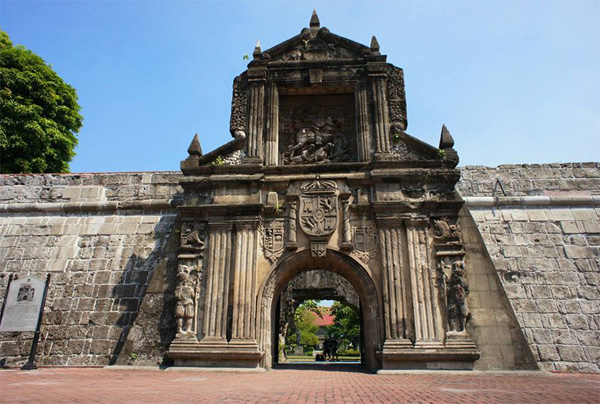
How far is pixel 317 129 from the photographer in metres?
12.1

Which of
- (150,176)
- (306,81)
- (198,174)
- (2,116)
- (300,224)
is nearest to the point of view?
(300,224)

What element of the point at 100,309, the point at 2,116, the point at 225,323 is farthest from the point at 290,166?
the point at 2,116

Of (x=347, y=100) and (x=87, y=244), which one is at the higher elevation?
(x=347, y=100)

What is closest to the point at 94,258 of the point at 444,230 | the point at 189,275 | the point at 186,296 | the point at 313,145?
the point at 189,275

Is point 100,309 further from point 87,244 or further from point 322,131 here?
point 322,131

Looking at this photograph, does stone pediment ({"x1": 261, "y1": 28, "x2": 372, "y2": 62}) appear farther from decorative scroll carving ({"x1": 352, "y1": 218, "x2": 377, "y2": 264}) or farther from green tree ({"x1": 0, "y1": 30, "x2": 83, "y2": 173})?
green tree ({"x1": 0, "y1": 30, "x2": 83, "y2": 173})

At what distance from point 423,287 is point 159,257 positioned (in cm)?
740

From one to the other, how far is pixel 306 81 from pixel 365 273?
5.85 meters

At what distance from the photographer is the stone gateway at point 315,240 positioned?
9.39m

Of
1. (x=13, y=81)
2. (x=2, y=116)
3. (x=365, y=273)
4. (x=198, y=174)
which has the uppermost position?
(x=13, y=81)

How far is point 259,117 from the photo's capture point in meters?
11.5

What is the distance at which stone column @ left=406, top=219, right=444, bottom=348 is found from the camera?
9.03 m

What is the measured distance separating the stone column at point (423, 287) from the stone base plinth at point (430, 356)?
0.38ft

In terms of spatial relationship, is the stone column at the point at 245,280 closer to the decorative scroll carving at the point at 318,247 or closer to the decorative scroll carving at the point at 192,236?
the decorative scroll carving at the point at 192,236
